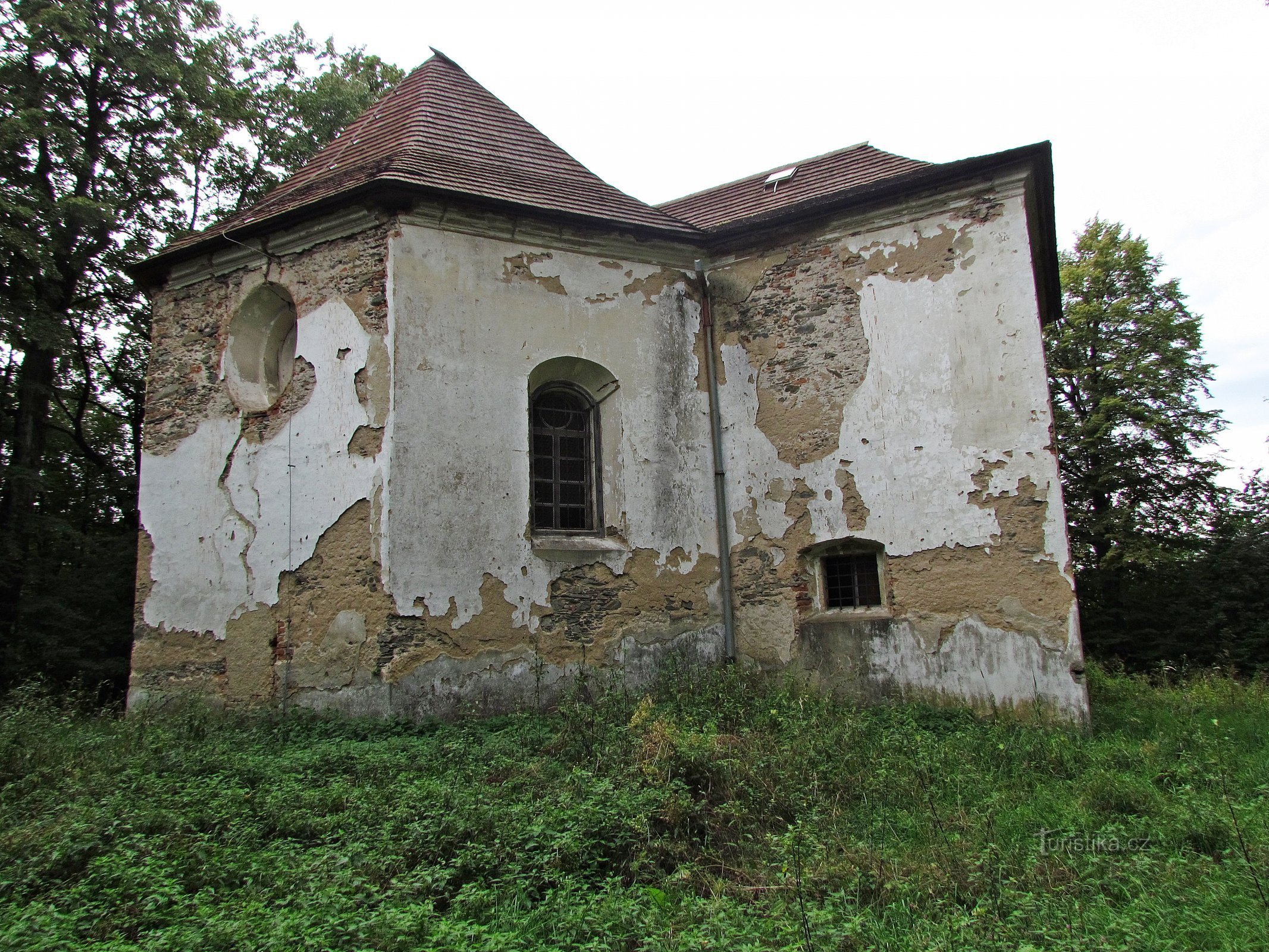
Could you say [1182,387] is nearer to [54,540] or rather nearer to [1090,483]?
[1090,483]

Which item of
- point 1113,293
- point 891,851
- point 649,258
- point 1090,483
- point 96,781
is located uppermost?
point 1113,293

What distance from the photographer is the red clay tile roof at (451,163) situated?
827 centimetres

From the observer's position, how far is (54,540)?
11.6 m

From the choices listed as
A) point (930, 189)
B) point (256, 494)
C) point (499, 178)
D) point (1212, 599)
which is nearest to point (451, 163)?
point (499, 178)

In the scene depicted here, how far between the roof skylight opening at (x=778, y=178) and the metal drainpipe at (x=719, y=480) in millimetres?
1892

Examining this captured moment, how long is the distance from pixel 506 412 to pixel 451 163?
2.82 metres

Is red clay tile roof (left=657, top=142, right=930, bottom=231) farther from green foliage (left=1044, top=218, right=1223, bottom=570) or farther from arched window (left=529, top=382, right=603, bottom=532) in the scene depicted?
green foliage (left=1044, top=218, right=1223, bottom=570)

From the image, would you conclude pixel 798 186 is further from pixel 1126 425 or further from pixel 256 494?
pixel 1126 425

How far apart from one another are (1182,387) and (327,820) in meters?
18.6

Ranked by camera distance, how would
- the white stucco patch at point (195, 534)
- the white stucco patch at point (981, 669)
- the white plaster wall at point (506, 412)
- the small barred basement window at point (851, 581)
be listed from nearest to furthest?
the white stucco patch at point (981, 669) < the white plaster wall at point (506, 412) < the white stucco patch at point (195, 534) < the small barred basement window at point (851, 581)

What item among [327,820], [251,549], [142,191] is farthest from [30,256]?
[327,820]

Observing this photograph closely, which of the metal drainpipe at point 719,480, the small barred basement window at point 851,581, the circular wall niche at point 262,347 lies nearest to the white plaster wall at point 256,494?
the circular wall niche at point 262,347

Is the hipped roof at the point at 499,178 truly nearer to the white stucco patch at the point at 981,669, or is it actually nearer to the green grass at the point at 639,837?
the white stucco patch at the point at 981,669

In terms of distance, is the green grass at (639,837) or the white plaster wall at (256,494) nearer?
the green grass at (639,837)
